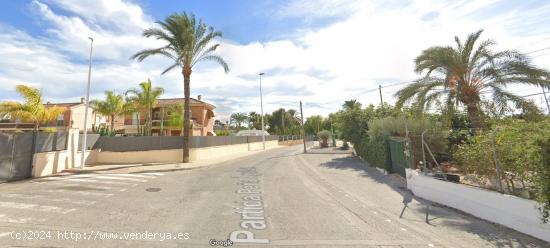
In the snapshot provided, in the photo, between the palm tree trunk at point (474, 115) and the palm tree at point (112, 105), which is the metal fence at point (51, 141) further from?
the palm tree trunk at point (474, 115)

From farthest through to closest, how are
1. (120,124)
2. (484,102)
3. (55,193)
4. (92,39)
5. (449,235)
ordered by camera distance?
(120,124), (92,39), (484,102), (55,193), (449,235)

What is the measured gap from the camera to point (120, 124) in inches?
1699

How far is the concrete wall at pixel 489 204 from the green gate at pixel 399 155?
2246 millimetres

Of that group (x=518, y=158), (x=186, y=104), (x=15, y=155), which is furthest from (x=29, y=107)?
(x=518, y=158)

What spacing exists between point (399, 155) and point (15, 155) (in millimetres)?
18235

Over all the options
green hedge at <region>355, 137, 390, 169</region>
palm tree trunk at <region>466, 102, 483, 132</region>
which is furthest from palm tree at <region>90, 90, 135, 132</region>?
palm tree trunk at <region>466, 102, 483, 132</region>

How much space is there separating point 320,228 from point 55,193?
9574 mm

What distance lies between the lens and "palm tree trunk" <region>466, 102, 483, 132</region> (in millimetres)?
13492

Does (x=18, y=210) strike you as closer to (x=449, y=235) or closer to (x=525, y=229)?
(x=449, y=235)

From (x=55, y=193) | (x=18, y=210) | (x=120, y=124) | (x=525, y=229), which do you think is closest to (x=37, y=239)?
(x=18, y=210)

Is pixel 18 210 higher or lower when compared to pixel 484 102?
lower

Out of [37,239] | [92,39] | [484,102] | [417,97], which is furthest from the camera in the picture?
[92,39]

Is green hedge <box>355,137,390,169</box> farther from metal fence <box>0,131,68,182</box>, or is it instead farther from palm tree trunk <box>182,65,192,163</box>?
metal fence <box>0,131,68,182</box>

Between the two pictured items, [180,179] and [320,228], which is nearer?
[320,228]
